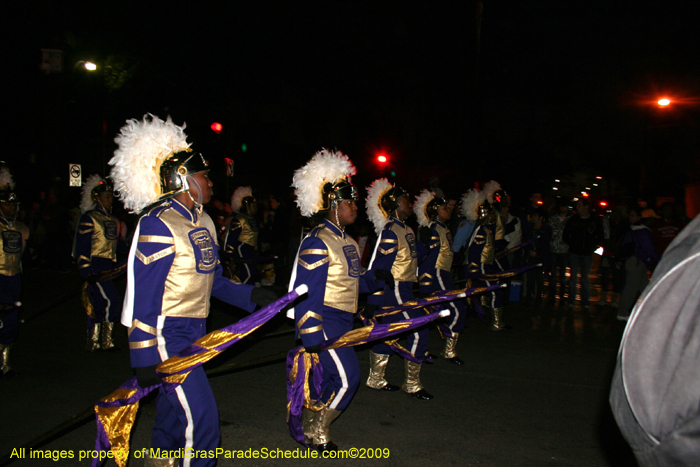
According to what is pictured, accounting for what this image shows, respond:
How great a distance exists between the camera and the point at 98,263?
6.89 meters

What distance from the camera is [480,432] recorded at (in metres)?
4.38

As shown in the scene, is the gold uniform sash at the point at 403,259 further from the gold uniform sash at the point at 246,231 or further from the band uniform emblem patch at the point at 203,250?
the gold uniform sash at the point at 246,231

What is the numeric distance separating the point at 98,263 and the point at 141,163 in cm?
447

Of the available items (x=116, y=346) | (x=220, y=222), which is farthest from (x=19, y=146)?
(x=116, y=346)

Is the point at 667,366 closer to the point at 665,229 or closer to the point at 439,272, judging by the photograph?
the point at 439,272

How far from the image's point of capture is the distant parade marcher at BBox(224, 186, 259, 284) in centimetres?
1103

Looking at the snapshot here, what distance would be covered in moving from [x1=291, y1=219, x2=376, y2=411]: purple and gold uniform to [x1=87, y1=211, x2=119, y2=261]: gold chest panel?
4.21 metres

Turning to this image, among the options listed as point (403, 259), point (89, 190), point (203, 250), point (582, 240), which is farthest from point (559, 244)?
point (203, 250)

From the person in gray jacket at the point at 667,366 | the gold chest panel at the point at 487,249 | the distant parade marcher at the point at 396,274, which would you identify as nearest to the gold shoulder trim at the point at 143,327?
the person in gray jacket at the point at 667,366

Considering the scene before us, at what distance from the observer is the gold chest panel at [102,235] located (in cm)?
682

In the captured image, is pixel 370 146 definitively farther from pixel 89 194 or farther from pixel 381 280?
pixel 381 280

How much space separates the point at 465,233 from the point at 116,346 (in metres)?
6.85

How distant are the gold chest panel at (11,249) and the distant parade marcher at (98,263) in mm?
713

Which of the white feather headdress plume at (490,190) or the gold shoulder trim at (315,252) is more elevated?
the white feather headdress plume at (490,190)
